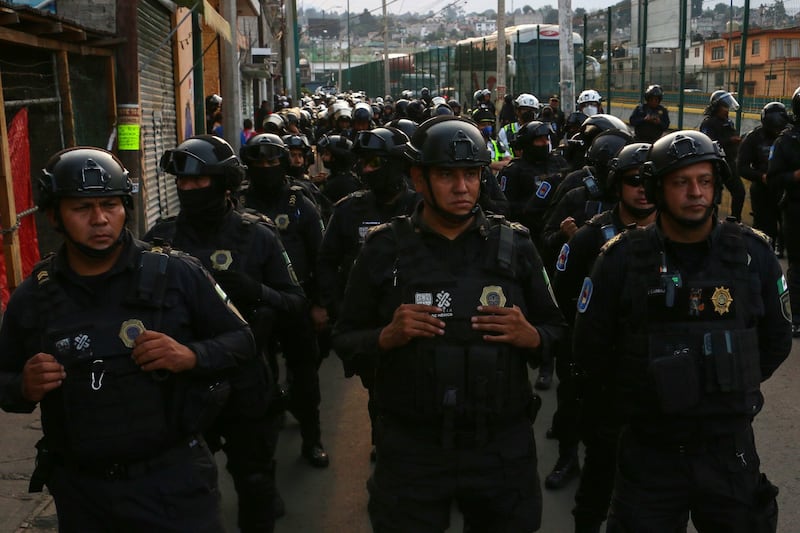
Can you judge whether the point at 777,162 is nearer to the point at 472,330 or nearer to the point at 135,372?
the point at 472,330

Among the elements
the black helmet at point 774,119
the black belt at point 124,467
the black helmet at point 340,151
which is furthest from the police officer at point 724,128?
the black belt at point 124,467

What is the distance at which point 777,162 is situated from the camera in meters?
8.40

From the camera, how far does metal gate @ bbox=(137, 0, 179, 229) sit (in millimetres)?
12602

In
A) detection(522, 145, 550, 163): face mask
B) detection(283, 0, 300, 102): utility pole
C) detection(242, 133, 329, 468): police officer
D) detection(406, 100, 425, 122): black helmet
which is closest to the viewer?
detection(242, 133, 329, 468): police officer

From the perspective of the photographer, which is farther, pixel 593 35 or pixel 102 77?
pixel 593 35

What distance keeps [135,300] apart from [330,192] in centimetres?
559

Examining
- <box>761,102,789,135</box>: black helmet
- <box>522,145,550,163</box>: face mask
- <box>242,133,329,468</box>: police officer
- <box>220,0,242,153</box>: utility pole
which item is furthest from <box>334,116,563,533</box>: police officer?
<box>220,0,242,153</box>: utility pole

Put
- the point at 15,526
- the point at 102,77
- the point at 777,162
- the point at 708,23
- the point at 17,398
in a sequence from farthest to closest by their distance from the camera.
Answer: the point at 708,23
the point at 102,77
the point at 777,162
the point at 15,526
the point at 17,398

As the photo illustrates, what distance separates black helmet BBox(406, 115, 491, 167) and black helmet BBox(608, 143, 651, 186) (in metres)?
1.46

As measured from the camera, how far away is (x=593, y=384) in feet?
15.7

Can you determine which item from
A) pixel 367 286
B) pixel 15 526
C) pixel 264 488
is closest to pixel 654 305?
pixel 367 286

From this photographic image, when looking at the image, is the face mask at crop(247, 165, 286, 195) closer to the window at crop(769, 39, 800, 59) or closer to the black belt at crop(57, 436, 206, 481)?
the black belt at crop(57, 436, 206, 481)

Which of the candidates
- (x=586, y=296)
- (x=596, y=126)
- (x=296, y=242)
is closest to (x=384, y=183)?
(x=296, y=242)

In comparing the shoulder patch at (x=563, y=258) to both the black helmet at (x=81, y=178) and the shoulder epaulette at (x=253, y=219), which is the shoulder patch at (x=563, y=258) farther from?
the black helmet at (x=81, y=178)
